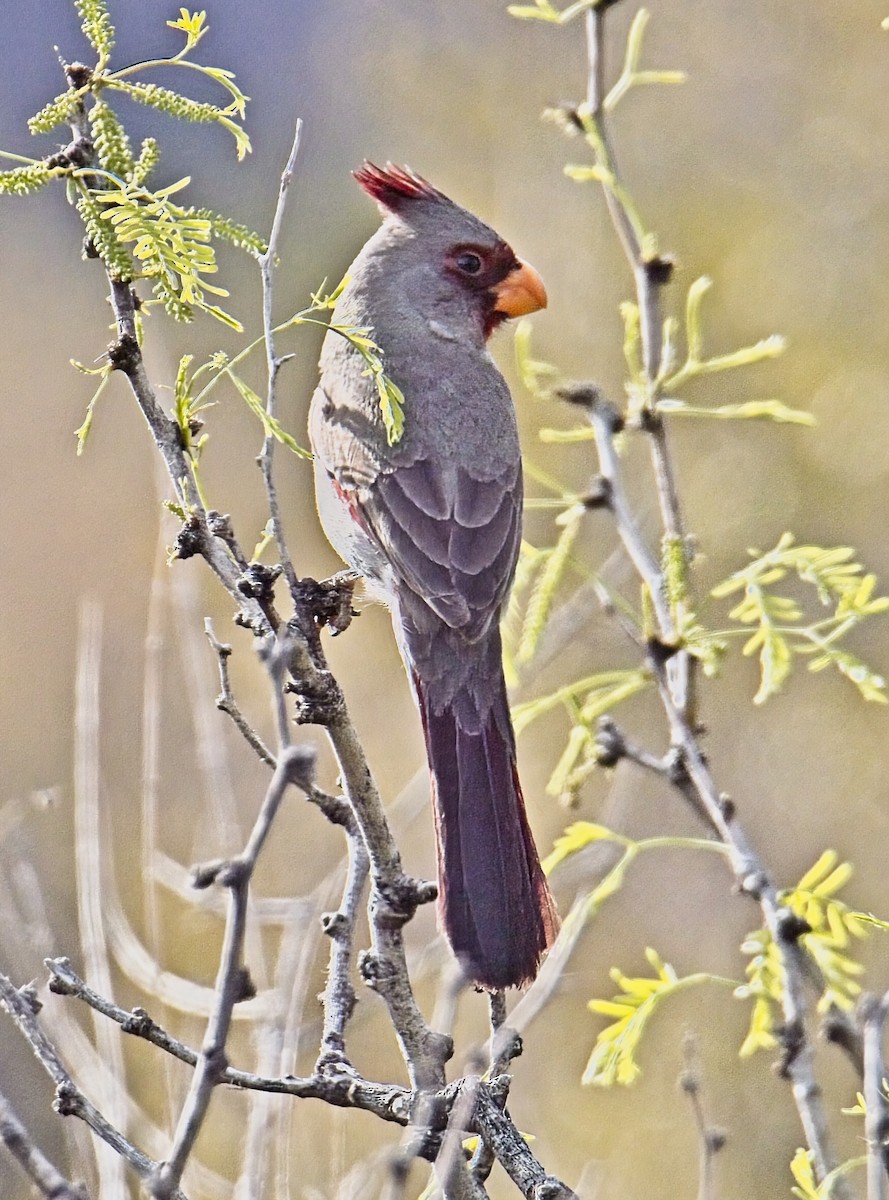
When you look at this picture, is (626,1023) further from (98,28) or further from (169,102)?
(98,28)

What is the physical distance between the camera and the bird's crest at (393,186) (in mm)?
4074

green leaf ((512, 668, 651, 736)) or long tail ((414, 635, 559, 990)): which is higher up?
green leaf ((512, 668, 651, 736))

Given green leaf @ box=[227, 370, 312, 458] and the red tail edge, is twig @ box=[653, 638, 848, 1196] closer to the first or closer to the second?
the red tail edge

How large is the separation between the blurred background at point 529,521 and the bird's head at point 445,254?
0.81m

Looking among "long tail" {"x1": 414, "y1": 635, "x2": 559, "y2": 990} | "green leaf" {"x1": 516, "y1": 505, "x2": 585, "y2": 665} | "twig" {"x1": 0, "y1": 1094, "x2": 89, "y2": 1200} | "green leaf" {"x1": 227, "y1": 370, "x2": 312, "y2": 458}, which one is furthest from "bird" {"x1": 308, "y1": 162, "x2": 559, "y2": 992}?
"twig" {"x1": 0, "y1": 1094, "x2": 89, "y2": 1200}

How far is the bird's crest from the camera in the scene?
4074 mm

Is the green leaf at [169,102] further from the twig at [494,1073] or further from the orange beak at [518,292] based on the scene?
the orange beak at [518,292]

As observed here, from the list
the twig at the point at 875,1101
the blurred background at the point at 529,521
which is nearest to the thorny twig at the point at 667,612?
the twig at the point at 875,1101

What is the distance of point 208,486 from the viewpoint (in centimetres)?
687

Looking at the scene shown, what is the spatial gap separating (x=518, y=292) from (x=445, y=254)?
0.69ft

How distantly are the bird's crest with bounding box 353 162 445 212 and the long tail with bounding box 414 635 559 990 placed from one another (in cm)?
140

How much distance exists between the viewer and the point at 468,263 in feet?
13.6

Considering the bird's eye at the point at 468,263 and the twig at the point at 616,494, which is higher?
the bird's eye at the point at 468,263

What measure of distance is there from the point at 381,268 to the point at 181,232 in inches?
73.0
